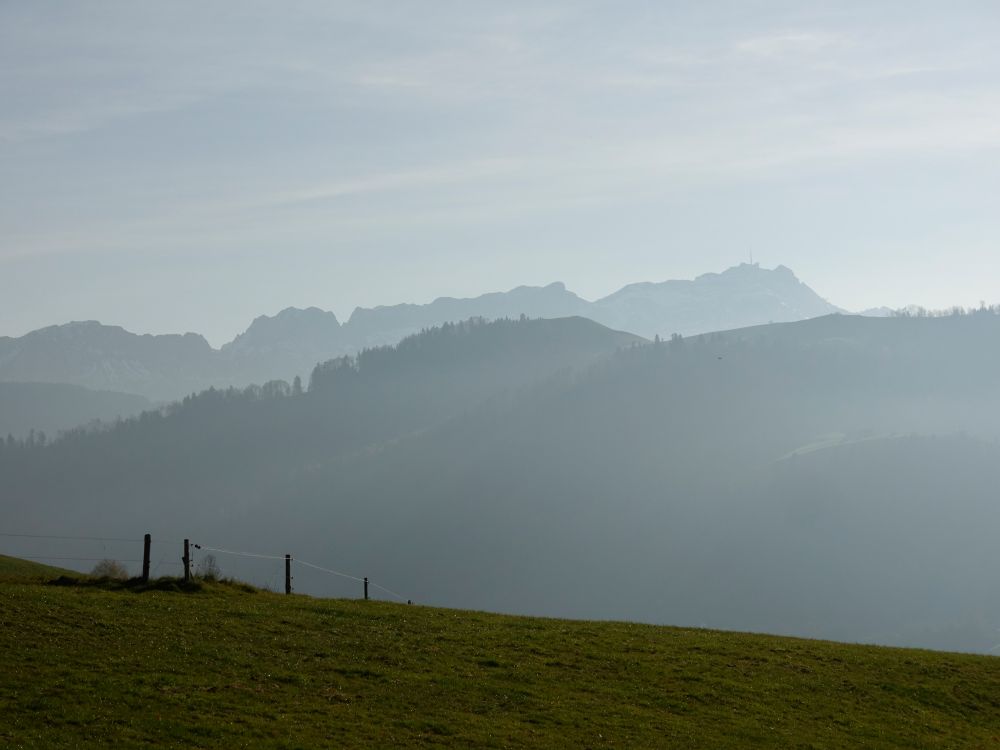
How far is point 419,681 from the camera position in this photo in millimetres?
30922

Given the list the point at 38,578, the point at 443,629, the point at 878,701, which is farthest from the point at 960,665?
the point at 38,578

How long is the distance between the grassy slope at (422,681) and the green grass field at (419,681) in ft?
0.25

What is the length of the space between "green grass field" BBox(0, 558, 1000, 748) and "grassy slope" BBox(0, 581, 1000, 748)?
77mm

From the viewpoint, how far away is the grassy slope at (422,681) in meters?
26.3

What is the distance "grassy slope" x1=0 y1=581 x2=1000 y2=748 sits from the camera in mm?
26297

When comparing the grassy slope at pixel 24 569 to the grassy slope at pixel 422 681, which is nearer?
Answer: the grassy slope at pixel 422 681

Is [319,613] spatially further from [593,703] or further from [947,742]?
[947,742]

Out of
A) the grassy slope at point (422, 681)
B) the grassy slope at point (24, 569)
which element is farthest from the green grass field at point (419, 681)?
the grassy slope at point (24, 569)

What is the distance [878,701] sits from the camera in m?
34.5

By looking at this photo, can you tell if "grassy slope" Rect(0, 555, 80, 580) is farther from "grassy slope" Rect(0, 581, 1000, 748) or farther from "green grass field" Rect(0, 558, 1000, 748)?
"grassy slope" Rect(0, 581, 1000, 748)

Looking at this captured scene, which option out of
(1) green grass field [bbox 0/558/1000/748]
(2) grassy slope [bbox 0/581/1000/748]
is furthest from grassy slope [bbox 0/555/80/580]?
(2) grassy slope [bbox 0/581/1000/748]

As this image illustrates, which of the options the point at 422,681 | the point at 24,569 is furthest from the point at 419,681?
the point at 24,569

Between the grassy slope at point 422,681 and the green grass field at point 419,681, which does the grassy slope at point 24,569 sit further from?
the grassy slope at point 422,681

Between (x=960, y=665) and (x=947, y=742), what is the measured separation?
Answer: 963 centimetres
